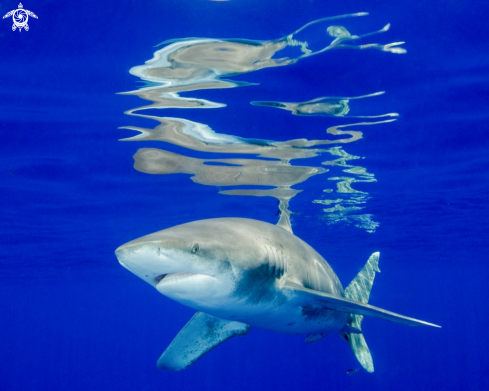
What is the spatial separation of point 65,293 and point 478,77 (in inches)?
2362

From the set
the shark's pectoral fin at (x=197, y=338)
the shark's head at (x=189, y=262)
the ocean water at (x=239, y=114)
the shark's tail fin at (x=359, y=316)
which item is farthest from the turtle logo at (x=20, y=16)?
the shark's tail fin at (x=359, y=316)

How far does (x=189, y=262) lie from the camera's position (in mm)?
3795

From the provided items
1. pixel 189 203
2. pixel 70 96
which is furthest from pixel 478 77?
pixel 189 203

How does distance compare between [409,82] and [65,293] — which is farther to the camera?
[65,293]

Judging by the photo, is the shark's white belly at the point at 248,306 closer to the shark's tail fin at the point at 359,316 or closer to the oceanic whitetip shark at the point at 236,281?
the oceanic whitetip shark at the point at 236,281

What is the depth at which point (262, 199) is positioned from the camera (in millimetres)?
18547

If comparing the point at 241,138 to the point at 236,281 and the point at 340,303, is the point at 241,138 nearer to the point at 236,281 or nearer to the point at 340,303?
the point at 340,303

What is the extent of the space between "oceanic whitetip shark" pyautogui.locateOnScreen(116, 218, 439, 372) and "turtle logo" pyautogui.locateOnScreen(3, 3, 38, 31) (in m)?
4.97

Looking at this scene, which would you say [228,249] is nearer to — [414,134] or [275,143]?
[275,143]

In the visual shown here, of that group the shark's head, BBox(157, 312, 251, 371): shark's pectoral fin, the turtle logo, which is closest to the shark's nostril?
the shark's head

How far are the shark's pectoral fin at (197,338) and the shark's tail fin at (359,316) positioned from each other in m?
2.95

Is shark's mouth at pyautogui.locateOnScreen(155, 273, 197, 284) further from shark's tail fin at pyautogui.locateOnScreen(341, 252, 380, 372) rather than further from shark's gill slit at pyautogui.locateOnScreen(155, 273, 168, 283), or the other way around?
shark's tail fin at pyautogui.locateOnScreen(341, 252, 380, 372)

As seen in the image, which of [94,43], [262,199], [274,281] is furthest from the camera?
[262,199]

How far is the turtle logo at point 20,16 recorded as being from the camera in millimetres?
6645
